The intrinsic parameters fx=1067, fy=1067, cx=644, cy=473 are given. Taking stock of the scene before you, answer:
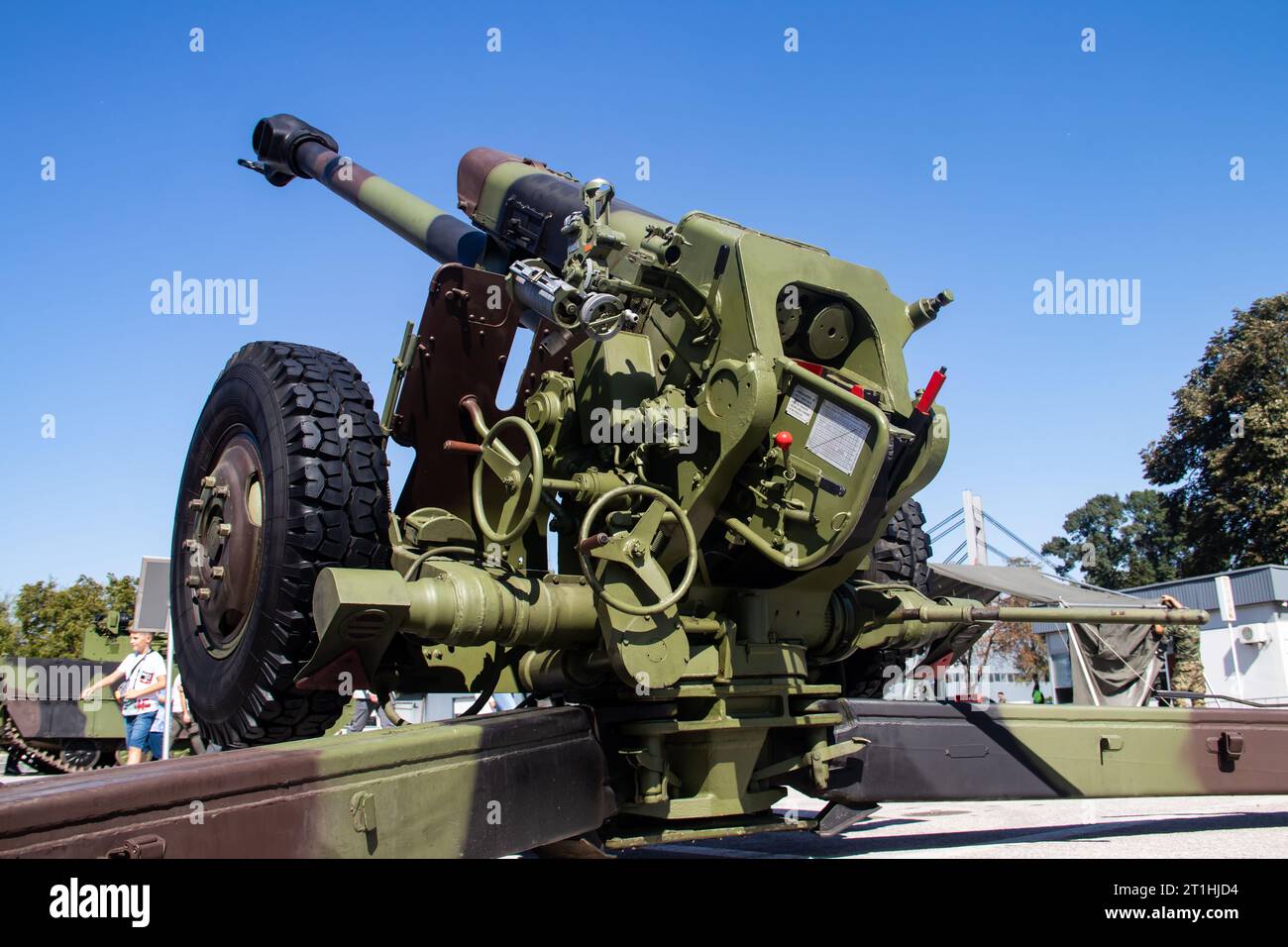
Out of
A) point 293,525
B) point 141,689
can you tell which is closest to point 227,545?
point 293,525

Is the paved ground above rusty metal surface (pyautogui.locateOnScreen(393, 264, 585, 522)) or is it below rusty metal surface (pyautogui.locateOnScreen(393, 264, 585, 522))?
below

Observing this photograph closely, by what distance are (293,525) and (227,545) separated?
0.64m

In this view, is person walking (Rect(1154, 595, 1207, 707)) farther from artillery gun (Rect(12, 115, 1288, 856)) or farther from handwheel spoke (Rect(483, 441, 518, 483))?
handwheel spoke (Rect(483, 441, 518, 483))

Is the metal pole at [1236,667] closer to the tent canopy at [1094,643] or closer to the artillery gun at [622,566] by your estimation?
the tent canopy at [1094,643]

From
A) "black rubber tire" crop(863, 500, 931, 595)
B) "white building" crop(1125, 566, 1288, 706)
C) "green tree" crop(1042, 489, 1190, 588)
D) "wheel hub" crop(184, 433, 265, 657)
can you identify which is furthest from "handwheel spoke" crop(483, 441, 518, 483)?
"green tree" crop(1042, 489, 1190, 588)

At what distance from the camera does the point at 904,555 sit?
23.2ft

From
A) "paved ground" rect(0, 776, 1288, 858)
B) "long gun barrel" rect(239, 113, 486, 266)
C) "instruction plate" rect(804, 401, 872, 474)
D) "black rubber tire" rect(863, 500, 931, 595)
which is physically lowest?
"paved ground" rect(0, 776, 1288, 858)

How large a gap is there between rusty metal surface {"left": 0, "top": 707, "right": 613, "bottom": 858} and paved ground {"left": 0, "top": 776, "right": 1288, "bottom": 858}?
7.31 ft

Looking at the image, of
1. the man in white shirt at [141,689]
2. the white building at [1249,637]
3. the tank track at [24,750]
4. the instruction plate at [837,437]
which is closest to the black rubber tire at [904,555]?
the instruction plate at [837,437]

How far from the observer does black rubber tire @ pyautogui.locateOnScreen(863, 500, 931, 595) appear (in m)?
7.02

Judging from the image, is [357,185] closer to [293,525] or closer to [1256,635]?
[293,525]

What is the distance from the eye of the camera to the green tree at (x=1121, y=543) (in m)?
66.6

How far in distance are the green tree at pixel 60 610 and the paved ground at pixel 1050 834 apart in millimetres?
31176
